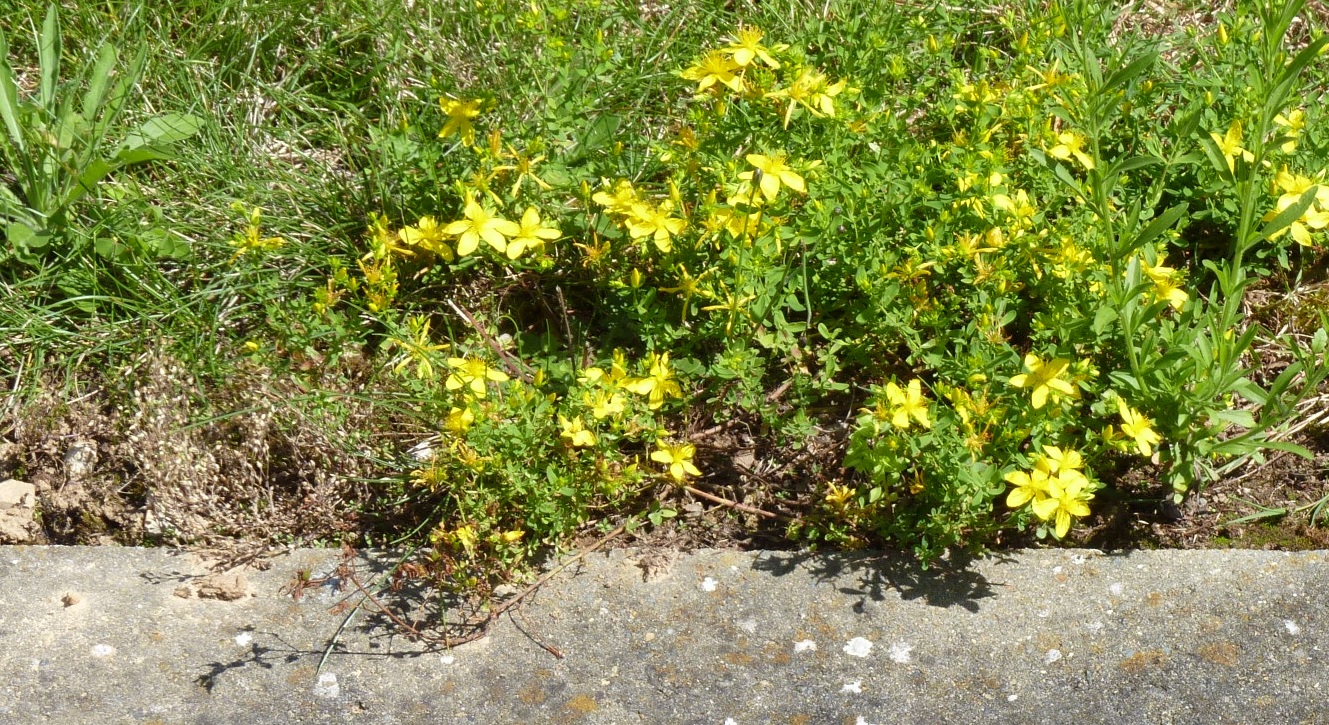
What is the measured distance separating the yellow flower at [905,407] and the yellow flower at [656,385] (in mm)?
481

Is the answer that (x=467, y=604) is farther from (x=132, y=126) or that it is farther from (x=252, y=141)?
(x=132, y=126)

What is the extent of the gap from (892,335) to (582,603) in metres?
0.92

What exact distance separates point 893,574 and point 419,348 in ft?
3.65

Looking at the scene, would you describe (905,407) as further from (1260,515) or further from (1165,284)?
(1260,515)

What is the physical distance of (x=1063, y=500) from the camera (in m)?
2.24

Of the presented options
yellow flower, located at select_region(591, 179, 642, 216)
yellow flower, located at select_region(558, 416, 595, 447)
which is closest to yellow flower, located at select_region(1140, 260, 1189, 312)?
yellow flower, located at select_region(591, 179, 642, 216)

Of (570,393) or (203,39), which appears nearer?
(570,393)

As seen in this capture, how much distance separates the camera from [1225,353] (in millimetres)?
2217

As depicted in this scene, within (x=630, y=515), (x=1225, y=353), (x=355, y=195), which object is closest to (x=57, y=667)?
(x=630, y=515)

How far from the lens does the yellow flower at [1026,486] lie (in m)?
2.25

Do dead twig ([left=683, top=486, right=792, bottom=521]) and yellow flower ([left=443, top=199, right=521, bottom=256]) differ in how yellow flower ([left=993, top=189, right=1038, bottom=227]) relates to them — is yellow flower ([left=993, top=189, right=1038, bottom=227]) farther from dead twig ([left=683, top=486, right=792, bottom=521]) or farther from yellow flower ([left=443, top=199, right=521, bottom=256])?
yellow flower ([left=443, top=199, right=521, bottom=256])

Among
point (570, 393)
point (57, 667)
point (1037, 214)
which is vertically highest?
point (1037, 214)

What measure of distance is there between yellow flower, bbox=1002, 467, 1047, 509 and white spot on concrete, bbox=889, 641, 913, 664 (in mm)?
338

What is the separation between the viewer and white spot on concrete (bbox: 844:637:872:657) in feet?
7.48
